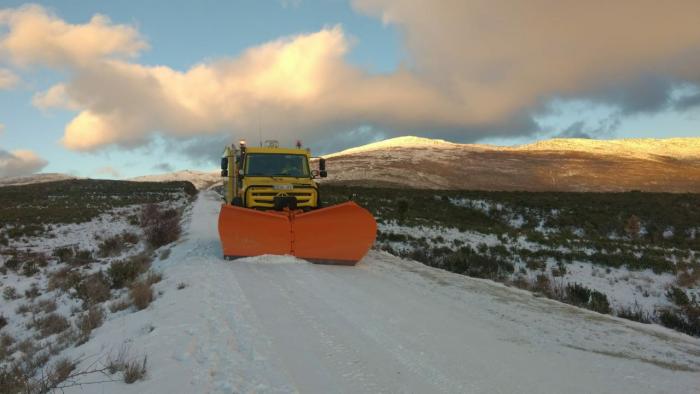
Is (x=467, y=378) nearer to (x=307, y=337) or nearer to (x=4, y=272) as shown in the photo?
(x=307, y=337)

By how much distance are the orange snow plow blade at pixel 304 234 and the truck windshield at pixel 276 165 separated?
2.33m

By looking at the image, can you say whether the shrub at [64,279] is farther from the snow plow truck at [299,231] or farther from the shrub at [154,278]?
the snow plow truck at [299,231]

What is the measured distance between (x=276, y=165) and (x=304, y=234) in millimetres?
3203

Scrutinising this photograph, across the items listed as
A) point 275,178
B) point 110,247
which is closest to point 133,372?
point 275,178

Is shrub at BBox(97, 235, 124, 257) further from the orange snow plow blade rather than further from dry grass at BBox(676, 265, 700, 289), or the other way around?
dry grass at BBox(676, 265, 700, 289)

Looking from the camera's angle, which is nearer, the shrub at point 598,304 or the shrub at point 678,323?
the shrub at point 678,323

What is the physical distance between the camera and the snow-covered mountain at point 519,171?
81.7m

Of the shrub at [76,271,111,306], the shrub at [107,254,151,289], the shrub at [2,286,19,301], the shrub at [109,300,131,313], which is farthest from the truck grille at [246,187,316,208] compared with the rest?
the shrub at [2,286,19,301]

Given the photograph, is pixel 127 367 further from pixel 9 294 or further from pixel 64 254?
pixel 64 254

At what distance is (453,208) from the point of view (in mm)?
35656

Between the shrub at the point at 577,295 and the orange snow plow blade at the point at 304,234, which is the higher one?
the orange snow plow blade at the point at 304,234

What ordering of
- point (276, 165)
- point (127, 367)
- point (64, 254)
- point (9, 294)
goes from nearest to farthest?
point (127, 367) < point (9, 294) < point (276, 165) < point (64, 254)

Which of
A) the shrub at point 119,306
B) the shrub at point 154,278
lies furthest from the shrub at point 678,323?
the shrub at point 154,278

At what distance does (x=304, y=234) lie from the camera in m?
11.9
